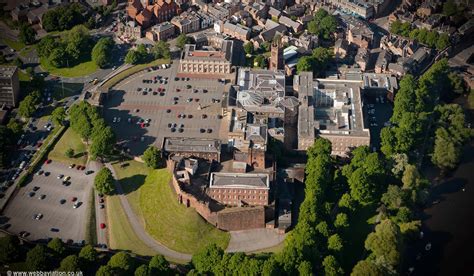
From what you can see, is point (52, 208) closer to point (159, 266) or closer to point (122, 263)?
point (122, 263)

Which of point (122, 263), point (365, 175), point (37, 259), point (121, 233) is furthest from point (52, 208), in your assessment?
point (365, 175)

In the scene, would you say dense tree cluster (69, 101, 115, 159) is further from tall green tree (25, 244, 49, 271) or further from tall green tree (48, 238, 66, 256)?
tall green tree (25, 244, 49, 271)

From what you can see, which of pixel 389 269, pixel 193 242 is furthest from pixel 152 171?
pixel 389 269

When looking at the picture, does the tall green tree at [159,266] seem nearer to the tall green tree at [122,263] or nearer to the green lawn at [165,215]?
the tall green tree at [122,263]

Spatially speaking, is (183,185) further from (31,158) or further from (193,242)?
(31,158)

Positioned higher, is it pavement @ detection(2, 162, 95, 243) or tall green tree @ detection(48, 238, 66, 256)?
pavement @ detection(2, 162, 95, 243)

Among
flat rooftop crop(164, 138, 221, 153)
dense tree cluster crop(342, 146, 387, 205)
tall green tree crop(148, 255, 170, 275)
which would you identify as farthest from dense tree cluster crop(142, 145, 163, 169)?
dense tree cluster crop(342, 146, 387, 205)
